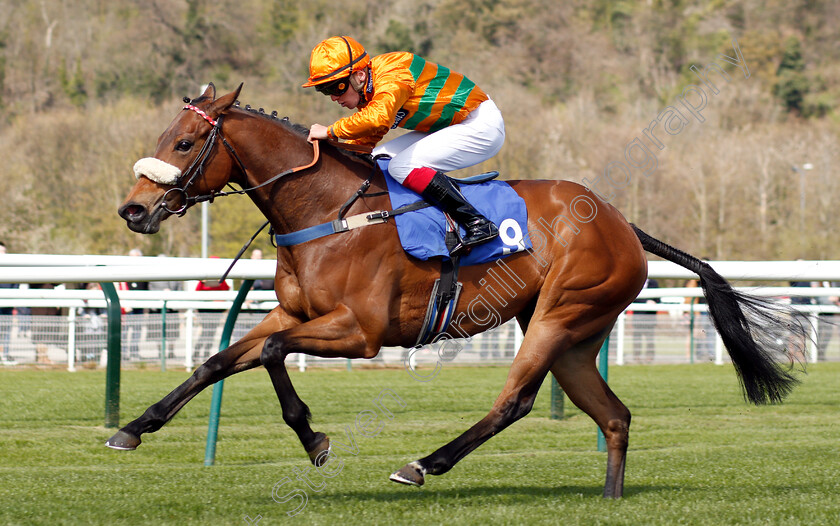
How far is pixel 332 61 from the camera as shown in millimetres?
4266

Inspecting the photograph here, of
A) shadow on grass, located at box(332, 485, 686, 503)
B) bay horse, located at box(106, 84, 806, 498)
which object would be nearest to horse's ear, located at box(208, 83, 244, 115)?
bay horse, located at box(106, 84, 806, 498)

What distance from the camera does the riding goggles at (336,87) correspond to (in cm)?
433

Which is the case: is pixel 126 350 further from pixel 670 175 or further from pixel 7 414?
pixel 670 175

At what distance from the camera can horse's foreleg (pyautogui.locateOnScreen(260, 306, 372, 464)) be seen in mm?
4004

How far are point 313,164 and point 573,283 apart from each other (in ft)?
4.06

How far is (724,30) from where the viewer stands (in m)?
79.9

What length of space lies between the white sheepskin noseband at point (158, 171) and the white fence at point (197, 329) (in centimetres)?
185

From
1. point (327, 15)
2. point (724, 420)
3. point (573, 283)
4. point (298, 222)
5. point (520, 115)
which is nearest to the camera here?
point (298, 222)

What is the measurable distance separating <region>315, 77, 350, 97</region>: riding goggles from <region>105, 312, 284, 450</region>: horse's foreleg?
3.12 feet

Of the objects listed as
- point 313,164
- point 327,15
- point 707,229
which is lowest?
point 707,229

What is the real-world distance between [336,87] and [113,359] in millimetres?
2468

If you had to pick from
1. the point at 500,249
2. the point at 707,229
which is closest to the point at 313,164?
the point at 500,249

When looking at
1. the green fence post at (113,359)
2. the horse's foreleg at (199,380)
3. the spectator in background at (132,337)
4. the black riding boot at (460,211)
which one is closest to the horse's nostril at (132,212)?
the horse's foreleg at (199,380)

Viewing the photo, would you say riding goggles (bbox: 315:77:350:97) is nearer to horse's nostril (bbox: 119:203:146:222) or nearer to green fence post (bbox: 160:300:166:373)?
horse's nostril (bbox: 119:203:146:222)
